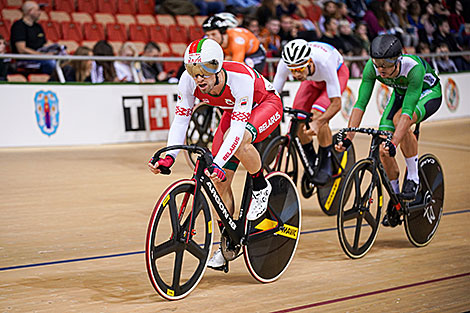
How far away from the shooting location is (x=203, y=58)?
11.3 ft

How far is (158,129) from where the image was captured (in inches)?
384

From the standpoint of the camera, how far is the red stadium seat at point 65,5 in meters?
11.6

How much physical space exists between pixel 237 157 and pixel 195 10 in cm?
960

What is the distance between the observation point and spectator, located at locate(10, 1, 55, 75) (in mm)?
9156

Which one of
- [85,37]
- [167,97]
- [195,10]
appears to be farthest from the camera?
[195,10]

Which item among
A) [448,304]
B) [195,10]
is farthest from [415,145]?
[195,10]

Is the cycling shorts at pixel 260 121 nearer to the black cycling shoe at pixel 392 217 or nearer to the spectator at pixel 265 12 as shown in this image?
the black cycling shoe at pixel 392 217

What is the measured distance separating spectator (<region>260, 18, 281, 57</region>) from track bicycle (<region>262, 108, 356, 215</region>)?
18.6ft

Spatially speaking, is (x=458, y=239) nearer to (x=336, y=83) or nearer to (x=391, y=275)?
(x=391, y=275)

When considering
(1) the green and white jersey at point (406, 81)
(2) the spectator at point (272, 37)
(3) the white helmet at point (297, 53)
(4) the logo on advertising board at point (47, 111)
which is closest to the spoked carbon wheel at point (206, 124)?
(4) the logo on advertising board at point (47, 111)

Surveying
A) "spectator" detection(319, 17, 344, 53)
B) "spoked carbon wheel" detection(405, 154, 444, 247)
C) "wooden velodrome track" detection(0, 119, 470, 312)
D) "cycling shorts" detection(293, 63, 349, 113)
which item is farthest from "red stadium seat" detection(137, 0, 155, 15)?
"spoked carbon wheel" detection(405, 154, 444, 247)

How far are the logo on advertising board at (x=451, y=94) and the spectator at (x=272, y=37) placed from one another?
3480 millimetres

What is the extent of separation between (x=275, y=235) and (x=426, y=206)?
1422 mm

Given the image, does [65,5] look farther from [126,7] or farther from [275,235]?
[275,235]
